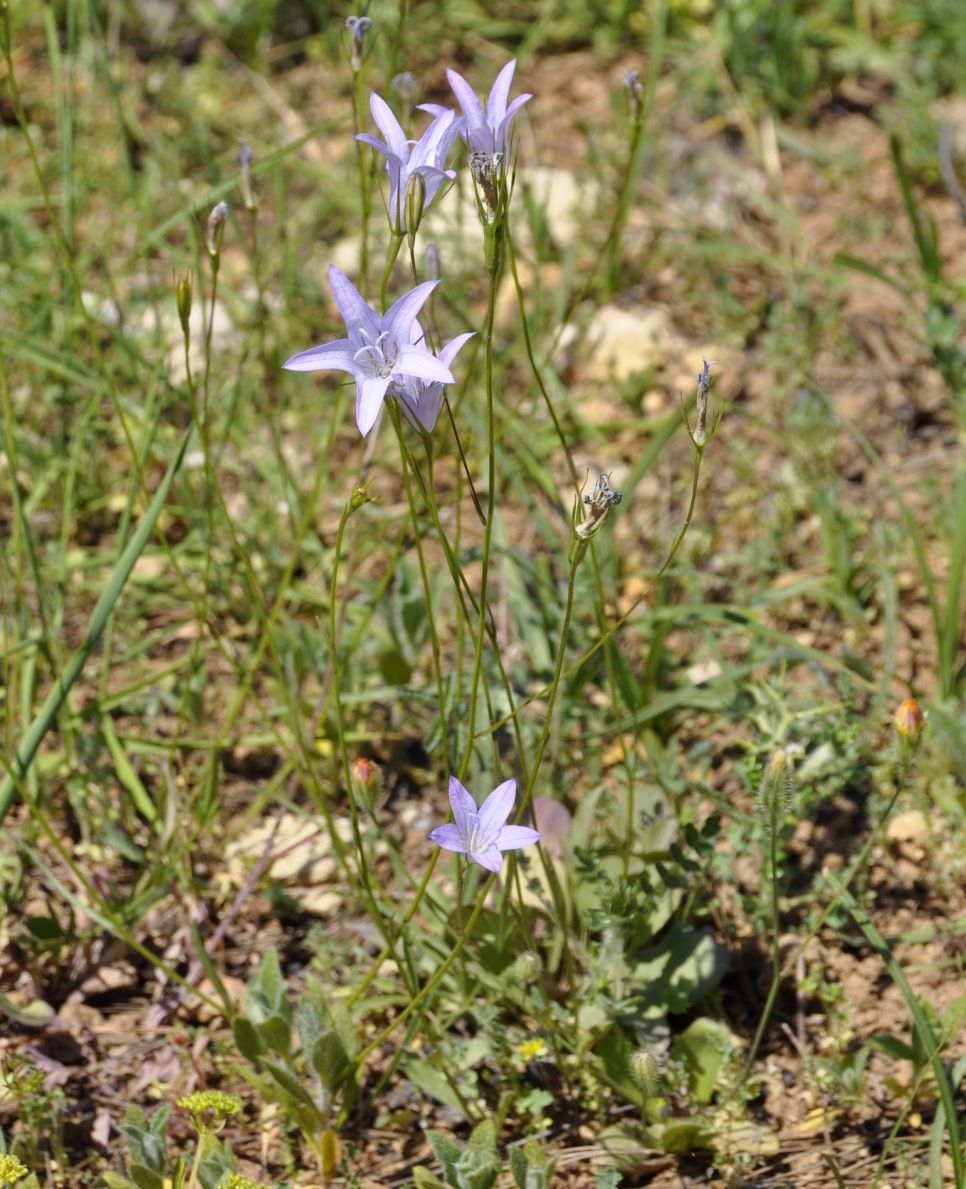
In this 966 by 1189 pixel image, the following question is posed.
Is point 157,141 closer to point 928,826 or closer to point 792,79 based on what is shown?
point 792,79

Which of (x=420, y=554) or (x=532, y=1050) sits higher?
(x=420, y=554)

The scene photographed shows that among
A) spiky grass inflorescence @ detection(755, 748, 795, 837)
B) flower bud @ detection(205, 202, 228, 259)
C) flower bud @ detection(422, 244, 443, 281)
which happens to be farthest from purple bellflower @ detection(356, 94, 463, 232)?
spiky grass inflorescence @ detection(755, 748, 795, 837)

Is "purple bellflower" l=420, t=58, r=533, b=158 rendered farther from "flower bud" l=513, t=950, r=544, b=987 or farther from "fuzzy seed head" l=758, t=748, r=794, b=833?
"flower bud" l=513, t=950, r=544, b=987

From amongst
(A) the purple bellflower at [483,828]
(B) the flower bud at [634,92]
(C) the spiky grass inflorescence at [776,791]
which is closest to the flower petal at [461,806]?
(A) the purple bellflower at [483,828]


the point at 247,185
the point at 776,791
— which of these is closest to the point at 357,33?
the point at 247,185

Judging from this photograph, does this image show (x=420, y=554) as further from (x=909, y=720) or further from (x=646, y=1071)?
(x=646, y=1071)

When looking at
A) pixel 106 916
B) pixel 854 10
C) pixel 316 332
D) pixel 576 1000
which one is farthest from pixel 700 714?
pixel 854 10
